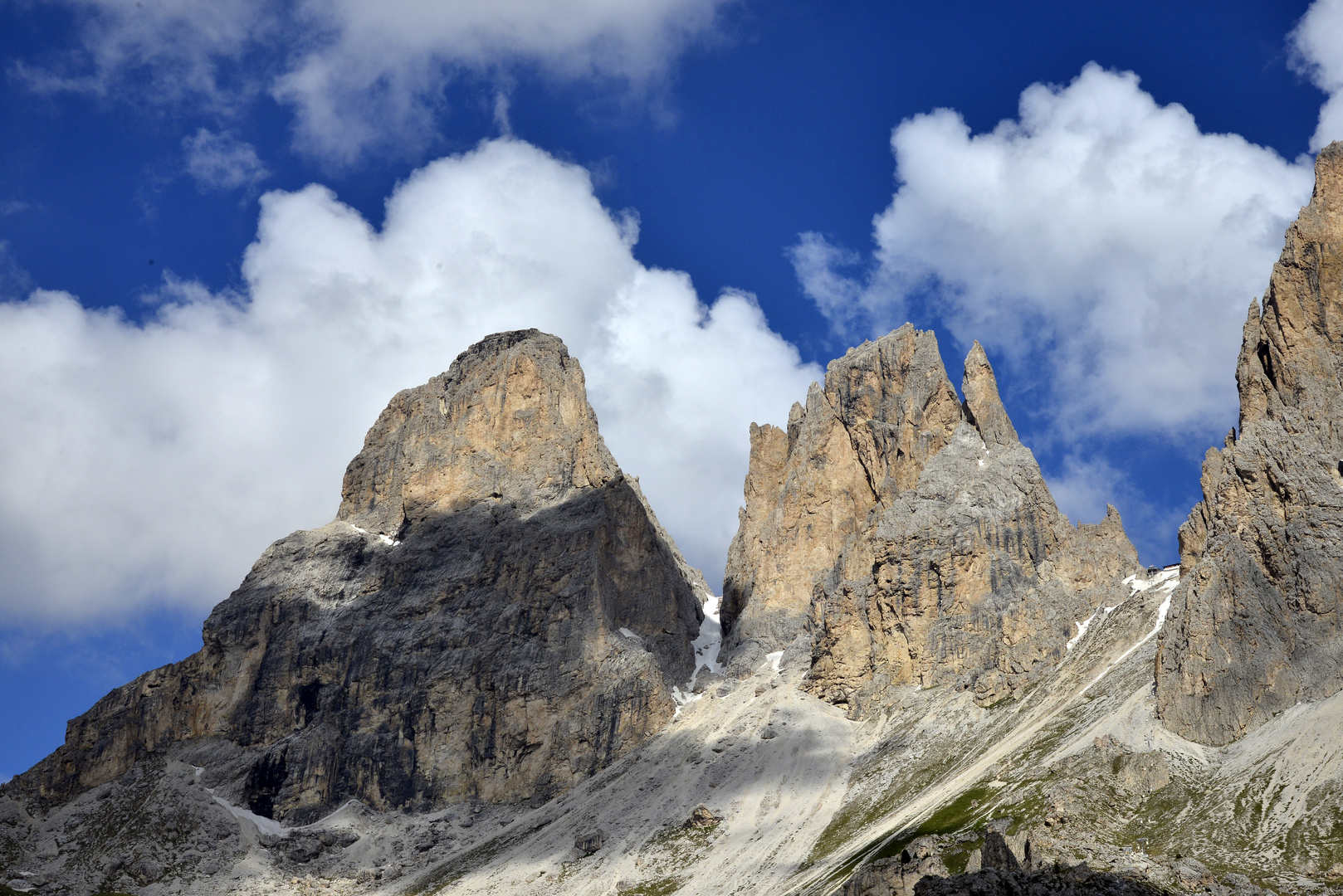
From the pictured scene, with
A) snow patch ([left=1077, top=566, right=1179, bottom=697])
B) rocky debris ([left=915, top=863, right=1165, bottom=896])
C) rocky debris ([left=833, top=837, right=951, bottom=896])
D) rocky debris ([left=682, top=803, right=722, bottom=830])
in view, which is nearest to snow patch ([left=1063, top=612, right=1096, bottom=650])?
snow patch ([left=1077, top=566, right=1179, bottom=697])

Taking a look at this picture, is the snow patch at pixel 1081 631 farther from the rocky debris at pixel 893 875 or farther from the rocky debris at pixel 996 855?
the rocky debris at pixel 996 855

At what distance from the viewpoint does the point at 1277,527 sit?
148 m

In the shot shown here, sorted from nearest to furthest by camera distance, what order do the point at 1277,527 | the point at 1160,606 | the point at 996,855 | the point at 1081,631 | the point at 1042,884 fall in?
the point at 1042,884
the point at 996,855
the point at 1277,527
the point at 1160,606
the point at 1081,631

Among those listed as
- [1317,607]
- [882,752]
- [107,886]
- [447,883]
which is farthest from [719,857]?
[107,886]

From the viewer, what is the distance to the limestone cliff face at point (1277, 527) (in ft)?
453

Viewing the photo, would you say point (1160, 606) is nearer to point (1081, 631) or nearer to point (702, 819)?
point (1081, 631)

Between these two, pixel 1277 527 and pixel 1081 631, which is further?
pixel 1081 631

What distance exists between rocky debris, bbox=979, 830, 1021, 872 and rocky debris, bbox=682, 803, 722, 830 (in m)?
71.6

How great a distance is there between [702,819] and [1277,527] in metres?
87.6

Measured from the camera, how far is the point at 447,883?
185 m

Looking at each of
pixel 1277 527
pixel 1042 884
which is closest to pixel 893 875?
pixel 1042 884

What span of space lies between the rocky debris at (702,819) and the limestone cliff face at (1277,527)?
218ft

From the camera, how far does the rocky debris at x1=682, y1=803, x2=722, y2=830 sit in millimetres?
179000

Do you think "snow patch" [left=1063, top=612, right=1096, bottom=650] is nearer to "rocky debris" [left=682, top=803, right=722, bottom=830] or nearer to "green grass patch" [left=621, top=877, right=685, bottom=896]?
"rocky debris" [left=682, top=803, right=722, bottom=830]
